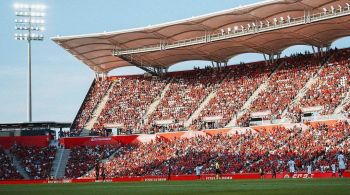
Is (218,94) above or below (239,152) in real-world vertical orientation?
above

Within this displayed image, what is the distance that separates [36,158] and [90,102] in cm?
1256

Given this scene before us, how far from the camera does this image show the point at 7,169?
220 ft

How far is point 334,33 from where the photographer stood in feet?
195

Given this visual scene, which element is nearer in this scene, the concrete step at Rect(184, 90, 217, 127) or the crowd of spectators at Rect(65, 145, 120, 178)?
the crowd of spectators at Rect(65, 145, 120, 178)

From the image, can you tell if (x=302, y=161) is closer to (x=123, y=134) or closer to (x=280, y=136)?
(x=280, y=136)

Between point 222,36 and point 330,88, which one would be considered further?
point 222,36

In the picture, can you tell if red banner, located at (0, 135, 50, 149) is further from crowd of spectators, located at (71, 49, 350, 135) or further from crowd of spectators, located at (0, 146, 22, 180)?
crowd of spectators, located at (71, 49, 350, 135)

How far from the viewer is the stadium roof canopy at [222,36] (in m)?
56.1

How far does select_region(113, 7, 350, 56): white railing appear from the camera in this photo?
54.0 meters

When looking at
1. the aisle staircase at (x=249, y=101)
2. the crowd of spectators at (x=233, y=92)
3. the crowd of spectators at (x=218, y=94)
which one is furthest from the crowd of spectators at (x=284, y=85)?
the crowd of spectators at (x=233, y=92)

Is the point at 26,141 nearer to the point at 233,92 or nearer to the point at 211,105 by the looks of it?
the point at 211,105

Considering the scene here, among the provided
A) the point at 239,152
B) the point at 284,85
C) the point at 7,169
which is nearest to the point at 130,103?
the point at 7,169

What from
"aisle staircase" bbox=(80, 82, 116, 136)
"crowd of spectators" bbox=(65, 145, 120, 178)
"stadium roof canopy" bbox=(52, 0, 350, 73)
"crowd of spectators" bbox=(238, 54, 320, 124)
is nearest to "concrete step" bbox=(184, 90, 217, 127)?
"stadium roof canopy" bbox=(52, 0, 350, 73)

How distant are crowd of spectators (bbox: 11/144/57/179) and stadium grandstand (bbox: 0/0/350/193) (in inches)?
4.6
